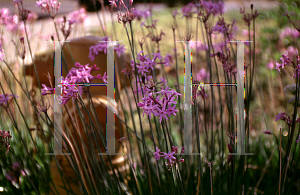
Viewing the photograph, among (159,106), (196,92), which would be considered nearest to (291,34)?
(196,92)

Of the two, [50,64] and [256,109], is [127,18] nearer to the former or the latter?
[50,64]

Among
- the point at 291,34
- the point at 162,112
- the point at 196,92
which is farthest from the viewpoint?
the point at 291,34

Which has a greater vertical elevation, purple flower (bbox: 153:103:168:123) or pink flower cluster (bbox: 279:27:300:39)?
pink flower cluster (bbox: 279:27:300:39)

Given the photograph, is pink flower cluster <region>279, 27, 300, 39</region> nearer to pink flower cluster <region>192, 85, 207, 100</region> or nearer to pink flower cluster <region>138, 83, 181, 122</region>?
pink flower cluster <region>192, 85, 207, 100</region>

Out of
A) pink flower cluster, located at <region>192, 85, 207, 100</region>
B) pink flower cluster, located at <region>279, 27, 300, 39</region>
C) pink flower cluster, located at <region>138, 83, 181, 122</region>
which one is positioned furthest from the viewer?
pink flower cluster, located at <region>279, 27, 300, 39</region>

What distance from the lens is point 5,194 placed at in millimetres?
1438

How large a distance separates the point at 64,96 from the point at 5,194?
2.83 feet

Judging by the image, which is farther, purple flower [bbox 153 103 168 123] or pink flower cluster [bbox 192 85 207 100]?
pink flower cluster [bbox 192 85 207 100]

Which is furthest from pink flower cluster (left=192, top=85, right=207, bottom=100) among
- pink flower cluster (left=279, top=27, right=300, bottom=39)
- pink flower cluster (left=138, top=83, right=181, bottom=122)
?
pink flower cluster (left=279, top=27, right=300, bottom=39)

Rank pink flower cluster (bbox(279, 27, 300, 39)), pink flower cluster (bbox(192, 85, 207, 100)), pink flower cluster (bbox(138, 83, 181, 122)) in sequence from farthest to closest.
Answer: pink flower cluster (bbox(279, 27, 300, 39)), pink flower cluster (bbox(192, 85, 207, 100)), pink flower cluster (bbox(138, 83, 181, 122))

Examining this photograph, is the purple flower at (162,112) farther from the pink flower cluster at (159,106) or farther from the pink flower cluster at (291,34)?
the pink flower cluster at (291,34)

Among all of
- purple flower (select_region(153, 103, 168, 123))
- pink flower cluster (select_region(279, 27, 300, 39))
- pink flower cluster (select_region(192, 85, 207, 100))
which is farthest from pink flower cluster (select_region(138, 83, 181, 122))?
pink flower cluster (select_region(279, 27, 300, 39))

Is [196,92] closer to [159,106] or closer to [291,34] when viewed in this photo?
[159,106]

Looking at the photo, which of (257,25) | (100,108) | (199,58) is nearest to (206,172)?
(100,108)
